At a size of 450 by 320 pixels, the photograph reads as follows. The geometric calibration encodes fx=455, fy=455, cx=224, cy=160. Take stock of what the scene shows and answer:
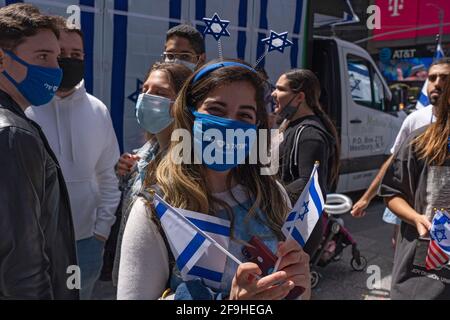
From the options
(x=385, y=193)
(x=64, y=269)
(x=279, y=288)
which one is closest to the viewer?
(x=279, y=288)

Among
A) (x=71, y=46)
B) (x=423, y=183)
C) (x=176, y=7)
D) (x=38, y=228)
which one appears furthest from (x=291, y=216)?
(x=176, y=7)

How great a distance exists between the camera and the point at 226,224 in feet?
4.42

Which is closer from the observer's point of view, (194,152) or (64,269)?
(194,152)

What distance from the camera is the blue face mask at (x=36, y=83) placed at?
1782 millimetres

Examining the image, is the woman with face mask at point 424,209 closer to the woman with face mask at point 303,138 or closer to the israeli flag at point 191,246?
the woman with face mask at point 303,138

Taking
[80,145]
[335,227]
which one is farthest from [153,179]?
[335,227]

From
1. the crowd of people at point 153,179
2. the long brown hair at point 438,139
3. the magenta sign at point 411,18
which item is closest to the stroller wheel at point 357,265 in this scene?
the crowd of people at point 153,179

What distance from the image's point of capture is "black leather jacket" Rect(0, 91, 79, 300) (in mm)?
1434

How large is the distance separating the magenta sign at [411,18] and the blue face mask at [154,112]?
14.6 m

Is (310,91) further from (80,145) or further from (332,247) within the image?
(332,247)

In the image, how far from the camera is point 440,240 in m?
1.89
